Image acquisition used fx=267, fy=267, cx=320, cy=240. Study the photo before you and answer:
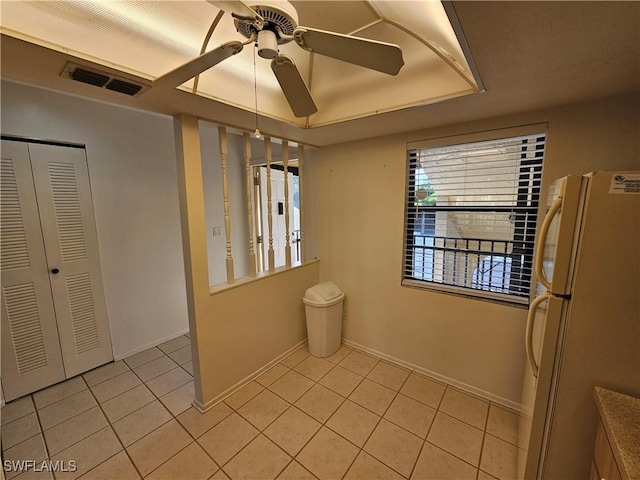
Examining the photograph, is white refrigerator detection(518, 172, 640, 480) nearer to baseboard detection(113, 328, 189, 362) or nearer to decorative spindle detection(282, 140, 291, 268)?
decorative spindle detection(282, 140, 291, 268)

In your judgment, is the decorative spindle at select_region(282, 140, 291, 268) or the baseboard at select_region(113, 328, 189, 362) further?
the baseboard at select_region(113, 328, 189, 362)

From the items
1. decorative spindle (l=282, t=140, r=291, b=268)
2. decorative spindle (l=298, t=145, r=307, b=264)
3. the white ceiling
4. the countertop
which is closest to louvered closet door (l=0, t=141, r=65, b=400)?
the white ceiling

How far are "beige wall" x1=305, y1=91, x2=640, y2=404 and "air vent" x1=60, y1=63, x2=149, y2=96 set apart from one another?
67.2 inches

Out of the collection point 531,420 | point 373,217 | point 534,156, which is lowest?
point 531,420

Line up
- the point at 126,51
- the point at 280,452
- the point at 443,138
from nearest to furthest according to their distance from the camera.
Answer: the point at 126,51, the point at 280,452, the point at 443,138

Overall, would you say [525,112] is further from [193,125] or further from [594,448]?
[193,125]

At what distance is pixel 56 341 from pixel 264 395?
5.94 ft

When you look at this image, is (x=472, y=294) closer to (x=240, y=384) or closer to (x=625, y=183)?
(x=625, y=183)

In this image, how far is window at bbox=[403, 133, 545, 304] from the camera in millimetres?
1857

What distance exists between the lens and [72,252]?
2.27 metres

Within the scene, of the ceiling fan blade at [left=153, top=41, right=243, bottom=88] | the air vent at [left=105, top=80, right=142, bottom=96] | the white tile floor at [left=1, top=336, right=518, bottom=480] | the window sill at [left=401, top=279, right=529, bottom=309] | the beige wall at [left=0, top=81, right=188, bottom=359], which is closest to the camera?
the ceiling fan blade at [left=153, top=41, right=243, bottom=88]

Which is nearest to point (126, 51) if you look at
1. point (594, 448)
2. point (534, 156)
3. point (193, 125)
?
point (193, 125)

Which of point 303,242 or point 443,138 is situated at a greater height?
point 443,138

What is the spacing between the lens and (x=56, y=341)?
7.37ft
